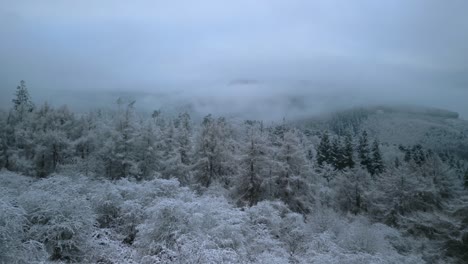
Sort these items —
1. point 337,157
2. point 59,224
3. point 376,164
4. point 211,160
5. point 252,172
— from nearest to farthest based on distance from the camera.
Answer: point 59,224 → point 252,172 → point 211,160 → point 376,164 → point 337,157

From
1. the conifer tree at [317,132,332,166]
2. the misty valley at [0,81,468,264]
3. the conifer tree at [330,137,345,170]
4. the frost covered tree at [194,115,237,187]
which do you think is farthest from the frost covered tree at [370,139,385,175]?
the frost covered tree at [194,115,237,187]

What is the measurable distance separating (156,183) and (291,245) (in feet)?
24.8

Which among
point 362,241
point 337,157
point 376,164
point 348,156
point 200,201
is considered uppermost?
point 200,201

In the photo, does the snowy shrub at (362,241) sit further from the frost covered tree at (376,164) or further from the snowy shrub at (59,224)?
the frost covered tree at (376,164)

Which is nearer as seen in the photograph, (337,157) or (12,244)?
(12,244)

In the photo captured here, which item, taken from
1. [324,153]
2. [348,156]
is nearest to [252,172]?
[348,156]

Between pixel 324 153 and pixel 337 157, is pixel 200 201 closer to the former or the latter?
pixel 337 157

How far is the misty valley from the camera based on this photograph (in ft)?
36.6

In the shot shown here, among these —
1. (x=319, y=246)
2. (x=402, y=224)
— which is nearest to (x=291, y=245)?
(x=319, y=246)

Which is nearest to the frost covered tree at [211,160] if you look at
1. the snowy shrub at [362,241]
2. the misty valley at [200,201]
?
the misty valley at [200,201]

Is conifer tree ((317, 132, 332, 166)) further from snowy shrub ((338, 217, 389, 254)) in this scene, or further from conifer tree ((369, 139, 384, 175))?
snowy shrub ((338, 217, 389, 254))

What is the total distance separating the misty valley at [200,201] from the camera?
11.2m

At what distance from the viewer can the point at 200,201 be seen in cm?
1404

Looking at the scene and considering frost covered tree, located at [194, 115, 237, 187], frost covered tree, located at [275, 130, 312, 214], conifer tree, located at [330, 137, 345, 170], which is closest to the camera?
frost covered tree, located at [275, 130, 312, 214]
